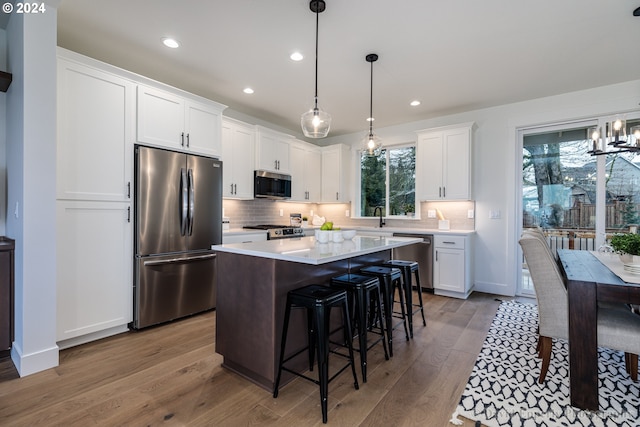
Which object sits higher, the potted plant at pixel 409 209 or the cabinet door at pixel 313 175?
the cabinet door at pixel 313 175

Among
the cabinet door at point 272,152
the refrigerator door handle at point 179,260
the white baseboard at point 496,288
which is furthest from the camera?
the cabinet door at point 272,152

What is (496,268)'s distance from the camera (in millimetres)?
4402

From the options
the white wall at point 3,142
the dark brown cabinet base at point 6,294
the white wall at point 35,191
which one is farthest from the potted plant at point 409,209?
the white wall at point 3,142

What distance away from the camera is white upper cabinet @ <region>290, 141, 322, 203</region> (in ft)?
16.9

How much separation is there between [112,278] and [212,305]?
43.0 inches

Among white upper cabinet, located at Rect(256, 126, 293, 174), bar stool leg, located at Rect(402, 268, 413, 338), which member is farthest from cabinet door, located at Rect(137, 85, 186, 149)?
bar stool leg, located at Rect(402, 268, 413, 338)

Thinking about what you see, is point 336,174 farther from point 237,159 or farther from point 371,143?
point 371,143

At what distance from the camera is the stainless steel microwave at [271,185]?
4445 mm

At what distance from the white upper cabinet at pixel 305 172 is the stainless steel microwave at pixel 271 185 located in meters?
0.22

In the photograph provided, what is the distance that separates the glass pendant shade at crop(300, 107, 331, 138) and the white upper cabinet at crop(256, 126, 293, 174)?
76.4 inches

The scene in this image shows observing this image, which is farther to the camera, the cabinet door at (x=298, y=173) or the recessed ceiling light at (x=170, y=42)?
the cabinet door at (x=298, y=173)

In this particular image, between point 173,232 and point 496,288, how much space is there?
4.29m

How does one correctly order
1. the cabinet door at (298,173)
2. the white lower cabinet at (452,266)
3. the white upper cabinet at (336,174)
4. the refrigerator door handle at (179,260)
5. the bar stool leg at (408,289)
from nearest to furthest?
the bar stool leg at (408,289) → the refrigerator door handle at (179,260) → the white lower cabinet at (452,266) → the cabinet door at (298,173) → the white upper cabinet at (336,174)

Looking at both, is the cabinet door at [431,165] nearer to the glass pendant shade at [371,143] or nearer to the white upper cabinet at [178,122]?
the glass pendant shade at [371,143]
